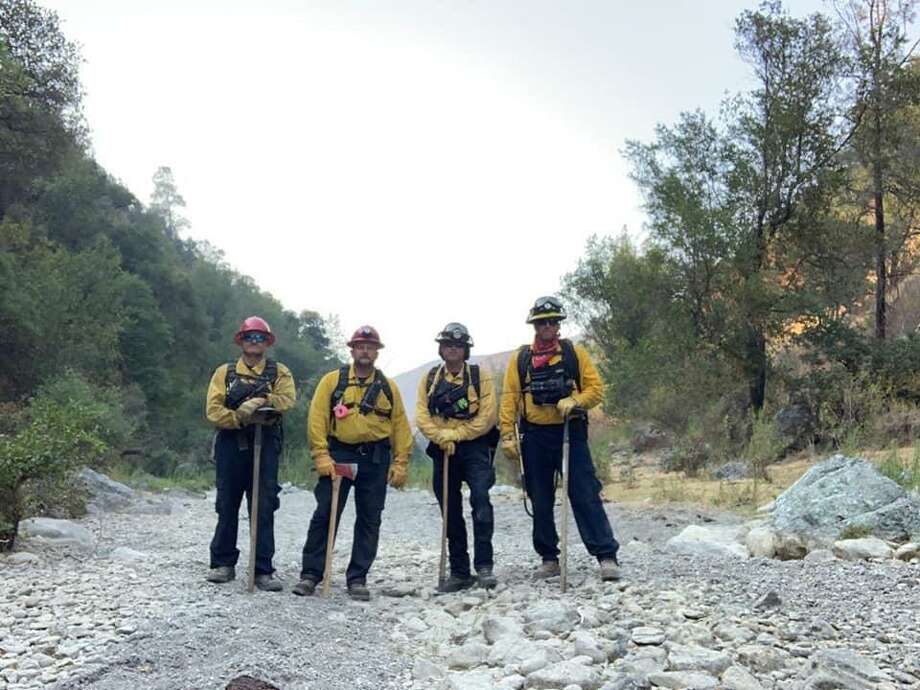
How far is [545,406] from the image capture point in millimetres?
6711

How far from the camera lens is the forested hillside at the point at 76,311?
11.6 m

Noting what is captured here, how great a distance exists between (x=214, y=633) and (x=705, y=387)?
54.3ft

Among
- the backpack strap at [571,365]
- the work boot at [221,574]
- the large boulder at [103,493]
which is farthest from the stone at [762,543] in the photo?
the large boulder at [103,493]

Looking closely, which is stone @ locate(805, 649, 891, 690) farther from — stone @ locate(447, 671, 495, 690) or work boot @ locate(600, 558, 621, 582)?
work boot @ locate(600, 558, 621, 582)

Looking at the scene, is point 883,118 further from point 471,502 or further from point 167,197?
point 167,197

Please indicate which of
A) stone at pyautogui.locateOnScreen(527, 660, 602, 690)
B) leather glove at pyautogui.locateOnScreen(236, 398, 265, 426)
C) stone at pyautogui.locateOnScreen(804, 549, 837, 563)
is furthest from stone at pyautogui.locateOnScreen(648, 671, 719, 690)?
leather glove at pyautogui.locateOnScreen(236, 398, 265, 426)

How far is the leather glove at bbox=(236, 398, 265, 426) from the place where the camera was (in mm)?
6332

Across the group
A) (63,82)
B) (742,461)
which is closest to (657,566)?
(742,461)

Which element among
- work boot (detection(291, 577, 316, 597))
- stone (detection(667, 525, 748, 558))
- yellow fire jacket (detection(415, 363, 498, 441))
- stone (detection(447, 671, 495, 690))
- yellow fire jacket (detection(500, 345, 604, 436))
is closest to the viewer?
stone (detection(447, 671, 495, 690))

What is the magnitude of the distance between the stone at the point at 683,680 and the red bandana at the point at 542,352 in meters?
3.03

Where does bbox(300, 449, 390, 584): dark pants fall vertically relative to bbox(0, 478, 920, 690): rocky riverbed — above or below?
above

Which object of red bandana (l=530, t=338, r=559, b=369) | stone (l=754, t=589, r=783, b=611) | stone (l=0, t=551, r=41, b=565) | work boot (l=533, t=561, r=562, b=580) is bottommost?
work boot (l=533, t=561, r=562, b=580)

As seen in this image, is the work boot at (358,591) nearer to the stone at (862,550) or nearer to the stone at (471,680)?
the stone at (471,680)

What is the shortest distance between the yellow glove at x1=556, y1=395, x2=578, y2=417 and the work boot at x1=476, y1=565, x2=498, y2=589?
1526 millimetres
